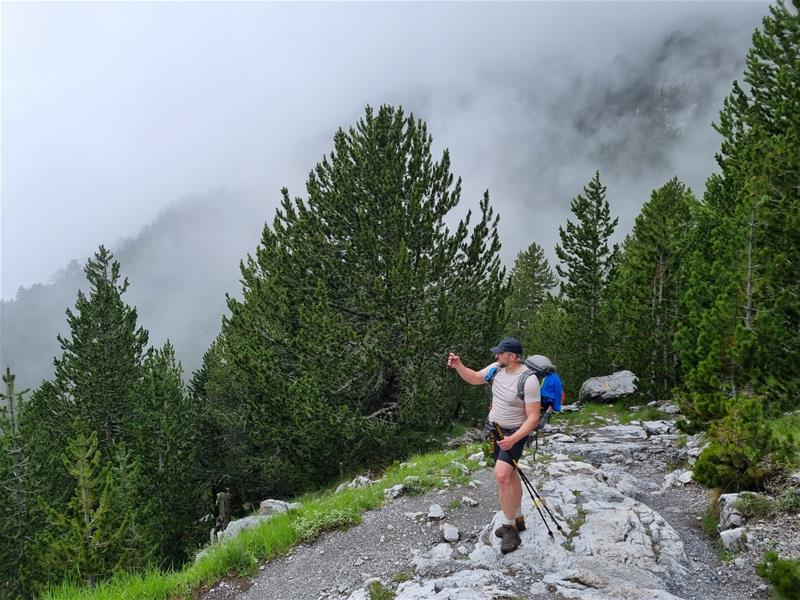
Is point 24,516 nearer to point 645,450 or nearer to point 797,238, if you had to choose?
point 645,450

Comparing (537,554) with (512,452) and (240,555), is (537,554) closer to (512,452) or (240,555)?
(512,452)

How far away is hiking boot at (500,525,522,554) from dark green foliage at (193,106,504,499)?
293 inches

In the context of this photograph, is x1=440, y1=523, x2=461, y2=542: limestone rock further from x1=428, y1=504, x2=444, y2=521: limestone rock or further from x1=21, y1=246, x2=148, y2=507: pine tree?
x1=21, y1=246, x2=148, y2=507: pine tree

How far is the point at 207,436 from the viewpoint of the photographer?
2389 cm

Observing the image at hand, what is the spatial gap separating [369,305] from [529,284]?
1576 inches

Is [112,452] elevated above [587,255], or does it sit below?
below

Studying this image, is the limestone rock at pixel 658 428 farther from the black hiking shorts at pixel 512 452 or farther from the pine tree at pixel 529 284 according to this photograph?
the pine tree at pixel 529 284

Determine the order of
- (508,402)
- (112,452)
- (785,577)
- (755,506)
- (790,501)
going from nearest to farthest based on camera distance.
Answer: (785,577), (508,402), (790,501), (755,506), (112,452)

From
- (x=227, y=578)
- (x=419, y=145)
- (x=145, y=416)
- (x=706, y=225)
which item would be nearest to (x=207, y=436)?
(x=145, y=416)

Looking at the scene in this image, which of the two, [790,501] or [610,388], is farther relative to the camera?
[610,388]

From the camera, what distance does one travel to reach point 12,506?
18984 mm

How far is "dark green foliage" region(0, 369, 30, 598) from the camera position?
1858 centimetres

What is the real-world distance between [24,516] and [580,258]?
3159 cm

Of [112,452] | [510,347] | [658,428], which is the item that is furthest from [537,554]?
[112,452]
